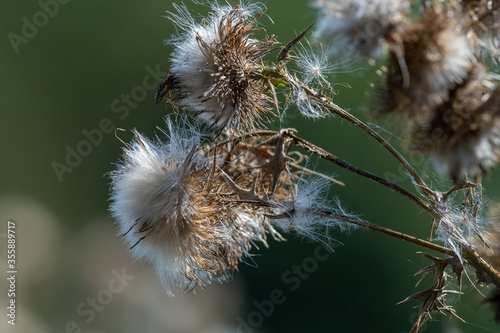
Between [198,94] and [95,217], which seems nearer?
[198,94]

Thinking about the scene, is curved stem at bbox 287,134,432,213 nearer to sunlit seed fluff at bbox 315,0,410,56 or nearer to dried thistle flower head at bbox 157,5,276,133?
dried thistle flower head at bbox 157,5,276,133

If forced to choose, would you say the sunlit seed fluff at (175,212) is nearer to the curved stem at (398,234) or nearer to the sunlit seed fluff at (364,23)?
the curved stem at (398,234)

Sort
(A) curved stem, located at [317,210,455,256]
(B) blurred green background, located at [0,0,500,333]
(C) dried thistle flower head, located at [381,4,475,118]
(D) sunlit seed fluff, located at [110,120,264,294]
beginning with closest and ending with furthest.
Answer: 1. (C) dried thistle flower head, located at [381,4,475,118]
2. (A) curved stem, located at [317,210,455,256]
3. (D) sunlit seed fluff, located at [110,120,264,294]
4. (B) blurred green background, located at [0,0,500,333]

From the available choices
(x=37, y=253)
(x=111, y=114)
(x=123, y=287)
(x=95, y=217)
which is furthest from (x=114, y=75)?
(x=123, y=287)

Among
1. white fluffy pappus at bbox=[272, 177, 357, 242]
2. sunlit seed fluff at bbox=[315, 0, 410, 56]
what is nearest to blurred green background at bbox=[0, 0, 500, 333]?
sunlit seed fluff at bbox=[315, 0, 410, 56]

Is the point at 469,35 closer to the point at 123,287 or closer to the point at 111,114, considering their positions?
the point at 123,287

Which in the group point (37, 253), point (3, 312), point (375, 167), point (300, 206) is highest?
point (300, 206)

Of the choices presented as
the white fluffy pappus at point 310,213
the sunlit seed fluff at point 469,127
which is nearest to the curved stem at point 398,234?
the white fluffy pappus at point 310,213
